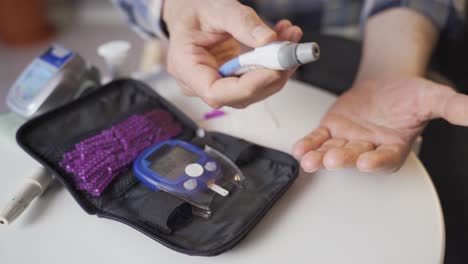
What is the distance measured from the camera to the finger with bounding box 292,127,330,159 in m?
0.51

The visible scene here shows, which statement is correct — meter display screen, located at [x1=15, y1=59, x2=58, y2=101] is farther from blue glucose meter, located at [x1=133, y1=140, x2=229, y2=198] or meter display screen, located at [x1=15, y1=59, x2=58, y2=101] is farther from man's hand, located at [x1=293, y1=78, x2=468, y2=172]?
man's hand, located at [x1=293, y1=78, x2=468, y2=172]

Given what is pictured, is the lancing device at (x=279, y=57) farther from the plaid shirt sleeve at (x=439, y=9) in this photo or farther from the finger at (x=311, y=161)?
the plaid shirt sleeve at (x=439, y=9)

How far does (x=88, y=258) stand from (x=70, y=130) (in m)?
0.17

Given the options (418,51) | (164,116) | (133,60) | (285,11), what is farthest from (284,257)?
(133,60)

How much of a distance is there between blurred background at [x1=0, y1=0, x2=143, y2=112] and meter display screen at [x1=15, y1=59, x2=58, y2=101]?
930 mm

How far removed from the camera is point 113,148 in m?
0.51

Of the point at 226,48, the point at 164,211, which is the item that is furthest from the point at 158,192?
the point at 226,48

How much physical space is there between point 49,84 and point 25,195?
6.7 inches

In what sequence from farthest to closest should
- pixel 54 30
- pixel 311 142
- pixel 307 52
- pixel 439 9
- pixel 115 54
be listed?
pixel 54 30 < pixel 439 9 < pixel 115 54 < pixel 311 142 < pixel 307 52

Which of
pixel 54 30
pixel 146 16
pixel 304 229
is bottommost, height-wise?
pixel 54 30

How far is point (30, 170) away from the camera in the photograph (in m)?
0.53

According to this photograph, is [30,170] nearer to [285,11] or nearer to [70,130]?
[70,130]

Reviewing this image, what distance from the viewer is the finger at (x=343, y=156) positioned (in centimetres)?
48

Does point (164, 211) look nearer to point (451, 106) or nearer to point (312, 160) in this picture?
point (312, 160)
